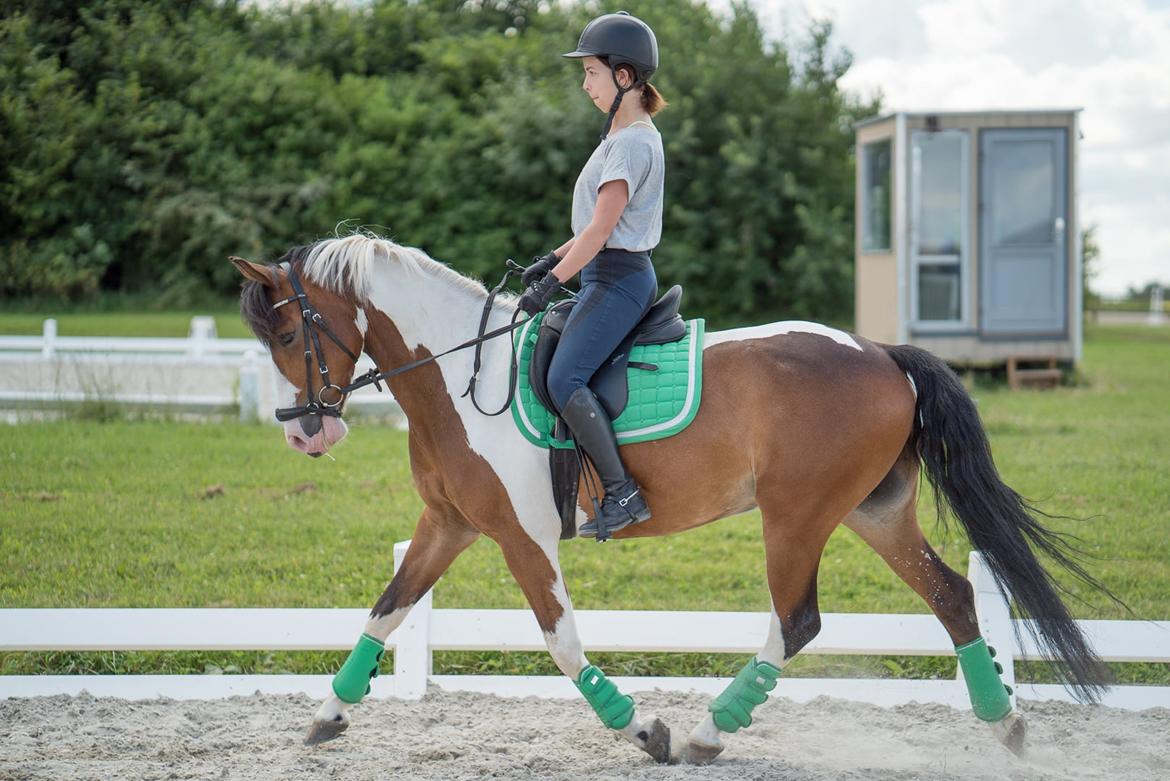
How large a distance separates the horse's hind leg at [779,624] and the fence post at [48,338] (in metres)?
9.77

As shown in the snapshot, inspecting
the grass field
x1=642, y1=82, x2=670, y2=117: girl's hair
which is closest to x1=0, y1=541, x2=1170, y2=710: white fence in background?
the grass field

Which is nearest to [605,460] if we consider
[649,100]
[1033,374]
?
[649,100]

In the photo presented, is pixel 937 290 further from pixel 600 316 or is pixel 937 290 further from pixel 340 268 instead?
pixel 340 268

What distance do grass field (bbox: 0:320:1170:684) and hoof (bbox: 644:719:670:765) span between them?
1.35m

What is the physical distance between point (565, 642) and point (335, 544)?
3583mm

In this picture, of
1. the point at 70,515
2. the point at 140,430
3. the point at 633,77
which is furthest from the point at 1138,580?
the point at 140,430

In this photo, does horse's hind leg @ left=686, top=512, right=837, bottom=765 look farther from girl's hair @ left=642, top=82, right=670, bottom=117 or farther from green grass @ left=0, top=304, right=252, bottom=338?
green grass @ left=0, top=304, right=252, bottom=338

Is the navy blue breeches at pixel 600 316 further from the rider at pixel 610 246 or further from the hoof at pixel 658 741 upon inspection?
the hoof at pixel 658 741

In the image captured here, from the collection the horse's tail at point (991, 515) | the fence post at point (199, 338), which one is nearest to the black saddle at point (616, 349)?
the horse's tail at point (991, 515)

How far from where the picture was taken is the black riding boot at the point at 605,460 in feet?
13.1

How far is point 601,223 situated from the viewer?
393cm

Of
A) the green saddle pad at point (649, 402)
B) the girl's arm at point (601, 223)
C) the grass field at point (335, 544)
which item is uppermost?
the girl's arm at point (601, 223)

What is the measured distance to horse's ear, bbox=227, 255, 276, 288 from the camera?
4.01 metres

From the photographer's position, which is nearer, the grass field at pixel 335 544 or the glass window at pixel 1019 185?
the grass field at pixel 335 544
